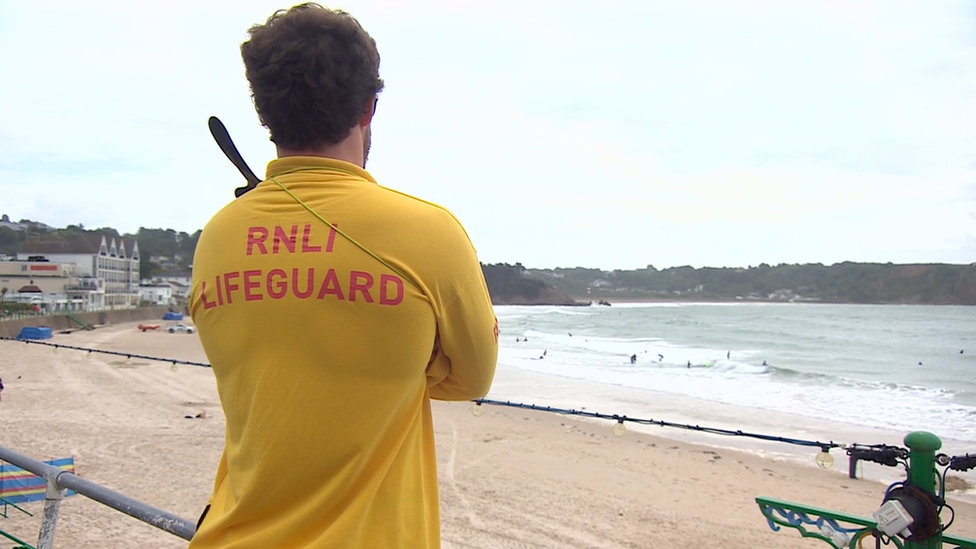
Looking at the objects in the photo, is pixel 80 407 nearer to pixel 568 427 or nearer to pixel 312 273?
pixel 568 427

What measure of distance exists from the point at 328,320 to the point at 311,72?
0.36 metres

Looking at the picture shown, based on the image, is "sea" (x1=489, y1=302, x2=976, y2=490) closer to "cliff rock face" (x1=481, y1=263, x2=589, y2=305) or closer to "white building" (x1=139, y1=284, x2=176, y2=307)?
"white building" (x1=139, y1=284, x2=176, y2=307)

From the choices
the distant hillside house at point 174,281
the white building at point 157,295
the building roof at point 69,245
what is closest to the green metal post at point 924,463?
the building roof at point 69,245

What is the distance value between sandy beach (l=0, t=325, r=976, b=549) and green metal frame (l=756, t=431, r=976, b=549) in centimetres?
443

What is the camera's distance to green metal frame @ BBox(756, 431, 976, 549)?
6.41 feet

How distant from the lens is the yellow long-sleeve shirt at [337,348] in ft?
3.05

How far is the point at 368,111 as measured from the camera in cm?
107

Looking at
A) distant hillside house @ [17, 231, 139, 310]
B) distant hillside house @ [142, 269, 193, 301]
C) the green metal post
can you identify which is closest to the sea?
the green metal post

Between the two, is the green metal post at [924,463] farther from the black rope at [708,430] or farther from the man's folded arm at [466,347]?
the black rope at [708,430]

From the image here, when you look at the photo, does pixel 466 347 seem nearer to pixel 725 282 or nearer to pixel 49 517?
pixel 49 517

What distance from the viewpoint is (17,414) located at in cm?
1169

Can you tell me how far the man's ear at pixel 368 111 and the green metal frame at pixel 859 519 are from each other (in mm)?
1763

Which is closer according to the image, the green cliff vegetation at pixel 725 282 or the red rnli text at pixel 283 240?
the red rnli text at pixel 283 240

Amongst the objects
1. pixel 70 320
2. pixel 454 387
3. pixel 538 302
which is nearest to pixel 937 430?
pixel 454 387
